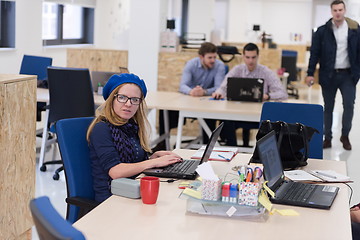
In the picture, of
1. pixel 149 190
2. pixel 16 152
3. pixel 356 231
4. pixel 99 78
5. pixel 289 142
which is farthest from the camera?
pixel 99 78

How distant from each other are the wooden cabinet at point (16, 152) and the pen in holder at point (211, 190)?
163cm

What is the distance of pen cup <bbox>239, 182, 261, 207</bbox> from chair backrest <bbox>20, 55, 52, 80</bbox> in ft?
16.7

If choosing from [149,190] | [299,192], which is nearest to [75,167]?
[149,190]

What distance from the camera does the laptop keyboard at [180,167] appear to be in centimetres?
295

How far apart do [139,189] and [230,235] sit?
51cm

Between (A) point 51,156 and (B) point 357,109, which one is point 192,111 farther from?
(B) point 357,109

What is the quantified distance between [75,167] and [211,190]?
0.87 meters

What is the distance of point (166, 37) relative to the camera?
26.2 ft

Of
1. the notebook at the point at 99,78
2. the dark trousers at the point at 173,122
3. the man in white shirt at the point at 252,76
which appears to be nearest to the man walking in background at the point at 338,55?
the man in white shirt at the point at 252,76

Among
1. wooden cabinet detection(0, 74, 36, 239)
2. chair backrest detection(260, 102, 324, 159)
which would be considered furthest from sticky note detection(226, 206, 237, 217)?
chair backrest detection(260, 102, 324, 159)

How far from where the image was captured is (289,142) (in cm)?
331

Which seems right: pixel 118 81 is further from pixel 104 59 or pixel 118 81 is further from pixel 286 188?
pixel 104 59

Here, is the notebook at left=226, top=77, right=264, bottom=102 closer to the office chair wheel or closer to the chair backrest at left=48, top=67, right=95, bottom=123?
the chair backrest at left=48, top=67, right=95, bottom=123

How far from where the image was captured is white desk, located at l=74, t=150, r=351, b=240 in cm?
208
